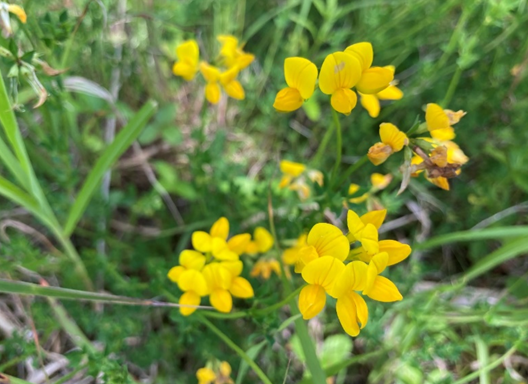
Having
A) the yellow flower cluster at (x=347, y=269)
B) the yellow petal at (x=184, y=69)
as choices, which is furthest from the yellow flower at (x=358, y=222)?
the yellow petal at (x=184, y=69)

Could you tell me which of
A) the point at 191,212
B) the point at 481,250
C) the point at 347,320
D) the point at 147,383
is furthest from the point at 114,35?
the point at 481,250

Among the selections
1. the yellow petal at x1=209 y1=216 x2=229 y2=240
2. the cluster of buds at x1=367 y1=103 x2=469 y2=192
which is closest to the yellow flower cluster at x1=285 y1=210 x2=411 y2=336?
the cluster of buds at x1=367 y1=103 x2=469 y2=192

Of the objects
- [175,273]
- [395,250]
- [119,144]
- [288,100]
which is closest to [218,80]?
[119,144]

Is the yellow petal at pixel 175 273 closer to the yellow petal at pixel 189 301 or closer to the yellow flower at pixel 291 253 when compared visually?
the yellow petal at pixel 189 301

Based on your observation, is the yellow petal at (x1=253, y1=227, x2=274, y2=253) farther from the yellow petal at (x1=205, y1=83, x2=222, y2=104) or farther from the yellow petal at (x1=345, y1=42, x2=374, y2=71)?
the yellow petal at (x1=345, y1=42, x2=374, y2=71)

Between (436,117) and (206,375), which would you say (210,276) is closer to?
(206,375)

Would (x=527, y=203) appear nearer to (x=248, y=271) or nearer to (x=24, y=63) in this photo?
(x=248, y=271)
